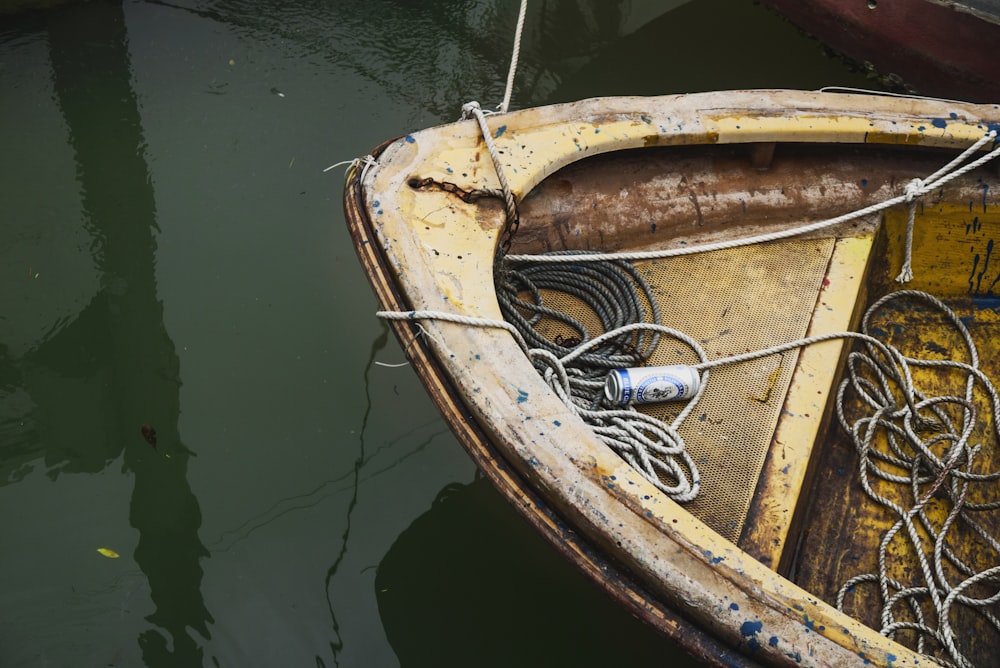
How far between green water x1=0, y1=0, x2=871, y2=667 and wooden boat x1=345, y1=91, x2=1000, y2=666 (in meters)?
0.69

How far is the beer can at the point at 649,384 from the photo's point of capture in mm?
2219

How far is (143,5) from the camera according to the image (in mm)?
4395

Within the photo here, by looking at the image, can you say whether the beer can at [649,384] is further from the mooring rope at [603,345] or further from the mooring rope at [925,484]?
the mooring rope at [925,484]

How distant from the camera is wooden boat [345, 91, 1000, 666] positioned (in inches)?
69.8

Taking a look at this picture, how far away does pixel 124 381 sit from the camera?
9.91 ft

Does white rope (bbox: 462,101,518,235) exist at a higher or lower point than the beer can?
higher

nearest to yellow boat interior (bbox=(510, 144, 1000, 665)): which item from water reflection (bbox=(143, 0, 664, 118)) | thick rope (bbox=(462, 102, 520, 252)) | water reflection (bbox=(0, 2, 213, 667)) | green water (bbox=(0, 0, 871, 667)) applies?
thick rope (bbox=(462, 102, 520, 252))

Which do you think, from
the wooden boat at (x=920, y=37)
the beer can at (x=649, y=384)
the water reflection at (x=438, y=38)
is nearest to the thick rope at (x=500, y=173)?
the beer can at (x=649, y=384)

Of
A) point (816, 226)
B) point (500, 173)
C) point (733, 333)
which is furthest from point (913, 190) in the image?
point (500, 173)

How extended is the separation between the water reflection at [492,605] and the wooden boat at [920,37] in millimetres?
2760

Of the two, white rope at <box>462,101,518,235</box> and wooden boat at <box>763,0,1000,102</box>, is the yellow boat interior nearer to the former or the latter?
white rope at <box>462,101,518,235</box>

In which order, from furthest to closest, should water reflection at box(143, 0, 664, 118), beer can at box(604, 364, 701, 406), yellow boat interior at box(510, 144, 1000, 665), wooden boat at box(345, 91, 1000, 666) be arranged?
water reflection at box(143, 0, 664, 118)
yellow boat interior at box(510, 144, 1000, 665)
beer can at box(604, 364, 701, 406)
wooden boat at box(345, 91, 1000, 666)

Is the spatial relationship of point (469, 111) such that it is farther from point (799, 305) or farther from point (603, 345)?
point (799, 305)

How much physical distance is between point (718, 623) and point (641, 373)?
759mm
